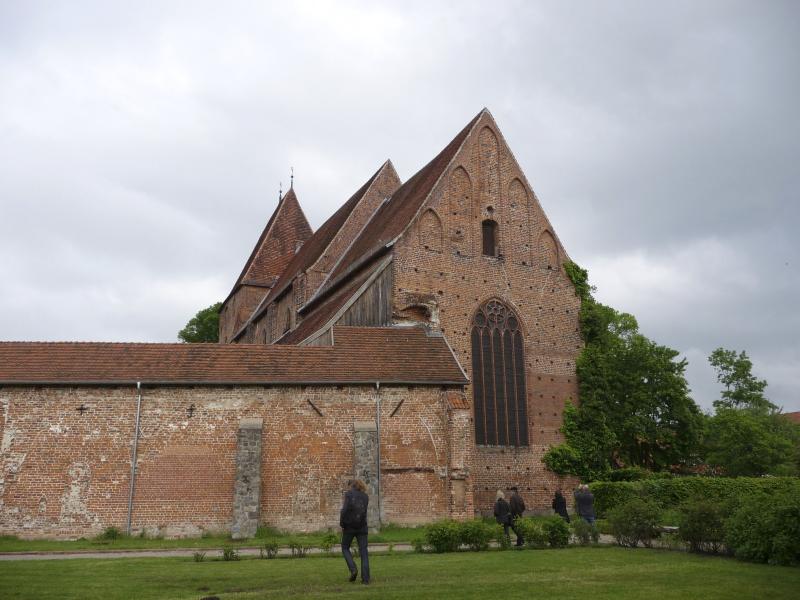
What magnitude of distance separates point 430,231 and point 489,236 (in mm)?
2508

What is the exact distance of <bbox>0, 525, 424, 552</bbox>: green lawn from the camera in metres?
14.3

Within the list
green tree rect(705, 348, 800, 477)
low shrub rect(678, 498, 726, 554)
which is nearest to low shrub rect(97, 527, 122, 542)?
low shrub rect(678, 498, 726, 554)

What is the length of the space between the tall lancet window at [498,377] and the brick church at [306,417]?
45 mm

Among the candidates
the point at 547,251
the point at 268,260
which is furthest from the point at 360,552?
the point at 268,260

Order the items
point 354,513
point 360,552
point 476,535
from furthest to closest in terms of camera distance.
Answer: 1. point 476,535
2. point 354,513
3. point 360,552

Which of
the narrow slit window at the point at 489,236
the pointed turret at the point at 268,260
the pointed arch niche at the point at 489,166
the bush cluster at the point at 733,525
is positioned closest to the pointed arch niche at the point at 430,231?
the narrow slit window at the point at 489,236

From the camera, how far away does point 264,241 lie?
4316 centimetres

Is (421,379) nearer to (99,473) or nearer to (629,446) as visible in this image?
(99,473)

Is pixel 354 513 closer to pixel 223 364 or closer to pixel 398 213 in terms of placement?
pixel 223 364

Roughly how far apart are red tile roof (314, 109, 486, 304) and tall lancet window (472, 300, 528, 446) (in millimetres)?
4002

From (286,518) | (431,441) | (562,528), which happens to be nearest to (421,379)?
(431,441)

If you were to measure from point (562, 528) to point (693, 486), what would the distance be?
821cm

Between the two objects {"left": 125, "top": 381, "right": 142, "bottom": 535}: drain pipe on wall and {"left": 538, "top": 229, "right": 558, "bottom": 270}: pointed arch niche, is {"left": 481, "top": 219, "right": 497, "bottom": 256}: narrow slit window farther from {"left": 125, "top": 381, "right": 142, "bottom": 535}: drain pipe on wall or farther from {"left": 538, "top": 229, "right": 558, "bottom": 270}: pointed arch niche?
{"left": 125, "top": 381, "right": 142, "bottom": 535}: drain pipe on wall

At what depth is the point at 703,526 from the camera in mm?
11797
